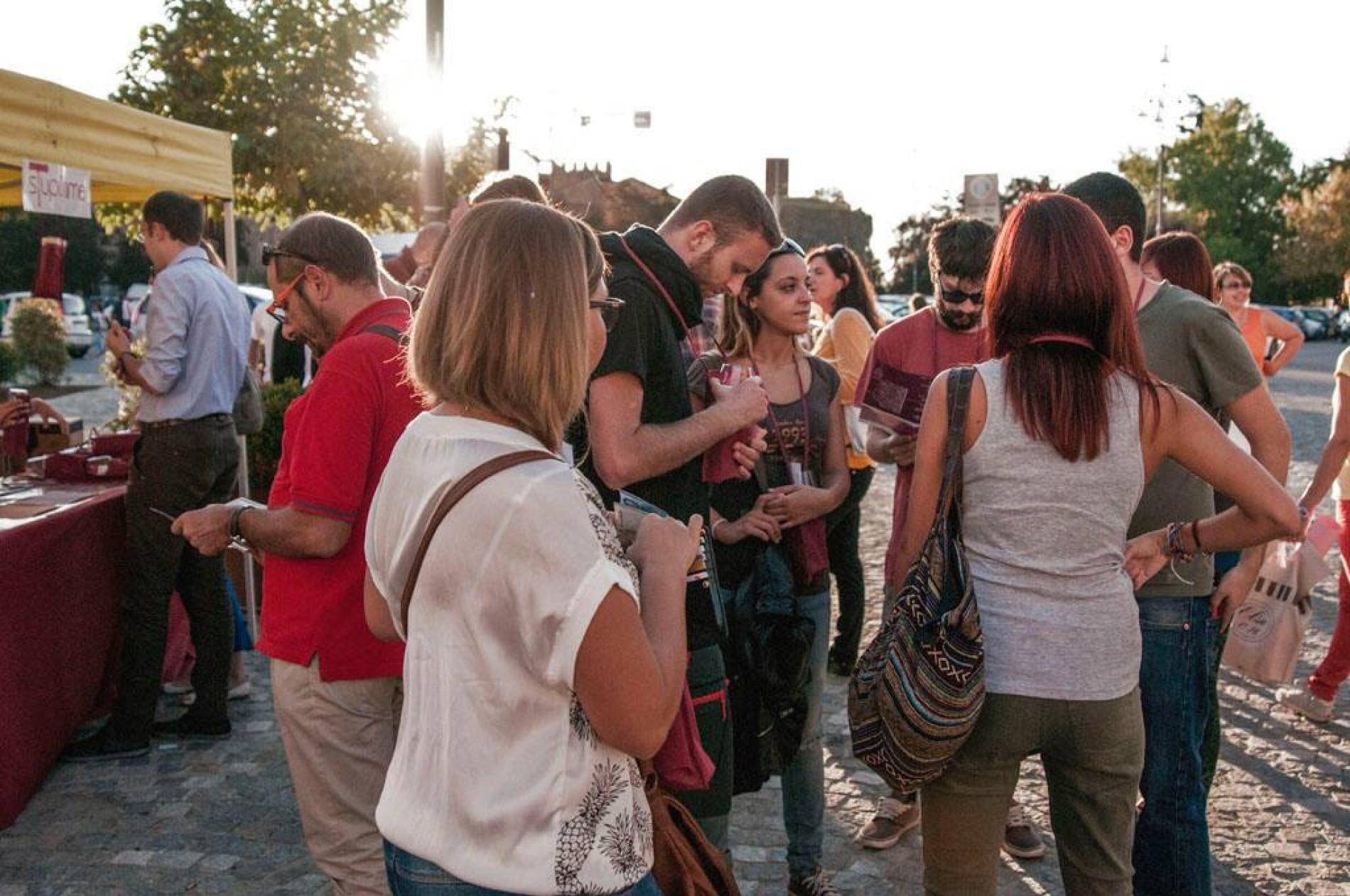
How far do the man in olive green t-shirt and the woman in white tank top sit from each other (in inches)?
21.7

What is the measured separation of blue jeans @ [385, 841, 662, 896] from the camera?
1.63 metres

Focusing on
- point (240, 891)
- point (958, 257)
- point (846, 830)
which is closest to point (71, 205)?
point (240, 891)

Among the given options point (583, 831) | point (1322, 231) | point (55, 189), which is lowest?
point (583, 831)

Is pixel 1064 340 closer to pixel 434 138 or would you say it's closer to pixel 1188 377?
pixel 1188 377

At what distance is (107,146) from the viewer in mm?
5488

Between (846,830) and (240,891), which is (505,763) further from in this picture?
(846,830)

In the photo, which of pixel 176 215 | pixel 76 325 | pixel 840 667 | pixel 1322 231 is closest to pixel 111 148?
pixel 176 215

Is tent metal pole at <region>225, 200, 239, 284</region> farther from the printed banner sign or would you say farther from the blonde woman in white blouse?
the printed banner sign

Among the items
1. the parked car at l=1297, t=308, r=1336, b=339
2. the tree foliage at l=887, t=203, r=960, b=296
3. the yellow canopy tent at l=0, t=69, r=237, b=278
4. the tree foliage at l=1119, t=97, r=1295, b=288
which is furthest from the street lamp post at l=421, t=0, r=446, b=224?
the tree foliage at l=1119, t=97, r=1295, b=288

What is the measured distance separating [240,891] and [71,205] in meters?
3.00

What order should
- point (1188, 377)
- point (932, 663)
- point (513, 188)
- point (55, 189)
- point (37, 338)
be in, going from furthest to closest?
1. point (37, 338)
2. point (55, 189)
3. point (513, 188)
4. point (1188, 377)
5. point (932, 663)

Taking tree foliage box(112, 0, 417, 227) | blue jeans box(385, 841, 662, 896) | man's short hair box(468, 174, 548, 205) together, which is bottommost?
blue jeans box(385, 841, 662, 896)

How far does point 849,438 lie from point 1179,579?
9.12ft

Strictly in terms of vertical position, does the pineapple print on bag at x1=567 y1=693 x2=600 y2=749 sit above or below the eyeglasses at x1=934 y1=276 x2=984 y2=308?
below
